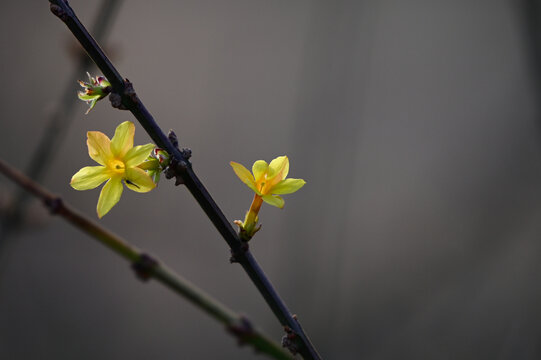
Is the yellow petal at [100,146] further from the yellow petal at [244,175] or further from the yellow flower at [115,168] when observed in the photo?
the yellow petal at [244,175]

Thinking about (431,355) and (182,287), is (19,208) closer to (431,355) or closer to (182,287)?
(182,287)

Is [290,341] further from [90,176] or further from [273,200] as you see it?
[90,176]

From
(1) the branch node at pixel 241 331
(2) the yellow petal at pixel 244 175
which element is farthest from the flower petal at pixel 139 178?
(1) the branch node at pixel 241 331

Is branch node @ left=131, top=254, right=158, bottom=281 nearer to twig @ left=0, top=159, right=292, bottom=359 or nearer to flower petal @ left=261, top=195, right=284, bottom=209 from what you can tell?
twig @ left=0, top=159, right=292, bottom=359

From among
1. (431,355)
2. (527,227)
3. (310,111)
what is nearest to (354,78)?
(310,111)

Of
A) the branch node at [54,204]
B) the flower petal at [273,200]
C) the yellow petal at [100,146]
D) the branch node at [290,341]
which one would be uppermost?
the yellow petal at [100,146]

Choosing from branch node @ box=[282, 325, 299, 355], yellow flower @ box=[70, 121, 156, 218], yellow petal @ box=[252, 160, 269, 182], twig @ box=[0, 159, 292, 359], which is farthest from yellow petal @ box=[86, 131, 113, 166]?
branch node @ box=[282, 325, 299, 355]

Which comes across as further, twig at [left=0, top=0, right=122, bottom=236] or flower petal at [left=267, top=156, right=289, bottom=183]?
twig at [left=0, top=0, right=122, bottom=236]

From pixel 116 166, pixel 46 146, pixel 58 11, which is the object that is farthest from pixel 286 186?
pixel 46 146
